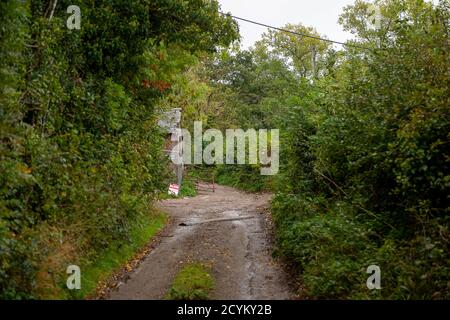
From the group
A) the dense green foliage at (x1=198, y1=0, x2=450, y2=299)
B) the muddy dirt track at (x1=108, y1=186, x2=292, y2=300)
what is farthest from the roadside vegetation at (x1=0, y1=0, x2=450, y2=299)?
the muddy dirt track at (x1=108, y1=186, x2=292, y2=300)

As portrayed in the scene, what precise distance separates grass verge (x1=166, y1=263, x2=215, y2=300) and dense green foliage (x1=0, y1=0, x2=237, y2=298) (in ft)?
6.00

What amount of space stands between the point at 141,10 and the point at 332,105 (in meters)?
5.74

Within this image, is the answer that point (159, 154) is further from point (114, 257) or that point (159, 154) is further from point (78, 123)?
point (114, 257)

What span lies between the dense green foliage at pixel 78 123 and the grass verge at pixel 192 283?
6.00 feet

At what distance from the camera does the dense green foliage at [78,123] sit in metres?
7.42

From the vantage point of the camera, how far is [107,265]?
31.9 ft

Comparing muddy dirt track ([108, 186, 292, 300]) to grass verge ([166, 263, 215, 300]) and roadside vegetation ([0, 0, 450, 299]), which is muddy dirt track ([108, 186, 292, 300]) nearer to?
grass verge ([166, 263, 215, 300])

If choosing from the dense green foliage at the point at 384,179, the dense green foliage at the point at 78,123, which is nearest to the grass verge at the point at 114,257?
the dense green foliage at the point at 78,123

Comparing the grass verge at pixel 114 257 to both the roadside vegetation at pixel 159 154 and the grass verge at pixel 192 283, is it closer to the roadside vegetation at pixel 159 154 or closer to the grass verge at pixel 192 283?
the roadside vegetation at pixel 159 154

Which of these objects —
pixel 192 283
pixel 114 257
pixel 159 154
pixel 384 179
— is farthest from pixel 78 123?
pixel 384 179

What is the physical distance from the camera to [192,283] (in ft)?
28.9

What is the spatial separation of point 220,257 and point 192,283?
7.94ft

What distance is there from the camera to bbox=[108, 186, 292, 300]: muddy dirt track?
870 cm
